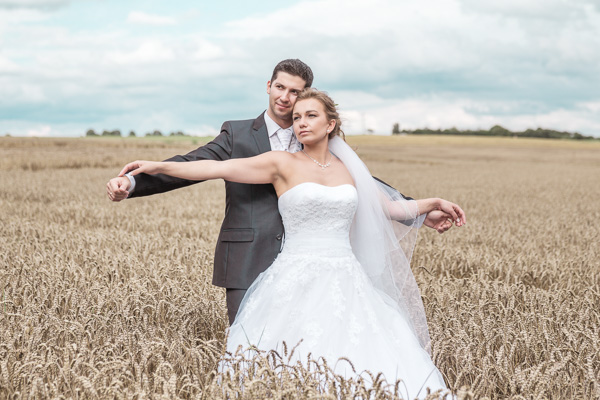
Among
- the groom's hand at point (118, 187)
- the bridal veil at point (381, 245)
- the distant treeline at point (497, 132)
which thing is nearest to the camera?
the groom's hand at point (118, 187)

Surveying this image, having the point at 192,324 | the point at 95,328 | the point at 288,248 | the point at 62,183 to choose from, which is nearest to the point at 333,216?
the point at 288,248

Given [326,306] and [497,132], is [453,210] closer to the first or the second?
[326,306]

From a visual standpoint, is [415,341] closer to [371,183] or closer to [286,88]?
[371,183]

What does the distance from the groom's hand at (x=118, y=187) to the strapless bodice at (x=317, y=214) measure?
36.7 inches

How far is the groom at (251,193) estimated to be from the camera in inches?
150

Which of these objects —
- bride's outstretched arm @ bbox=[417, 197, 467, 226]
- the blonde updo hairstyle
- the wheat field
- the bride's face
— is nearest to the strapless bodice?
the bride's face

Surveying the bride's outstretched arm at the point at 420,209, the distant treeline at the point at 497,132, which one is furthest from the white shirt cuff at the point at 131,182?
the distant treeline at the point at 497,132

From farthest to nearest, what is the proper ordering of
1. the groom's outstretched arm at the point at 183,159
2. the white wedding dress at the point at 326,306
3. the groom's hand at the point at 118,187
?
the groom's outstretched arm at the point at 183,159
the groom's hand at the point at 118,187
the white wedding dress at the point at 326,306

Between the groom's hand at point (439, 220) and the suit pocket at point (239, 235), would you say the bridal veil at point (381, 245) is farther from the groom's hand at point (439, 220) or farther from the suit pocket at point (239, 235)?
the suit pocket at point (239, 235)

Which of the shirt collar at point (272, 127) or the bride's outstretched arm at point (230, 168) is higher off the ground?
the shirt collar at point (272, 127)

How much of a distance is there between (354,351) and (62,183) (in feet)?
57.4

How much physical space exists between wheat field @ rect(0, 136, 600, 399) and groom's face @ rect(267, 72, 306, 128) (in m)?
0.65

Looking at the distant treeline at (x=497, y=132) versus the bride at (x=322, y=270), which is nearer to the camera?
the bride at (x=322, y=270)

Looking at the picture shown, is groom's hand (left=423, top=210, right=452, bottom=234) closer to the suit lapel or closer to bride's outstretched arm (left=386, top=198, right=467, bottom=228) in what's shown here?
bride's outstretched arm (left=386, top=198, right=467, bottom=228)
